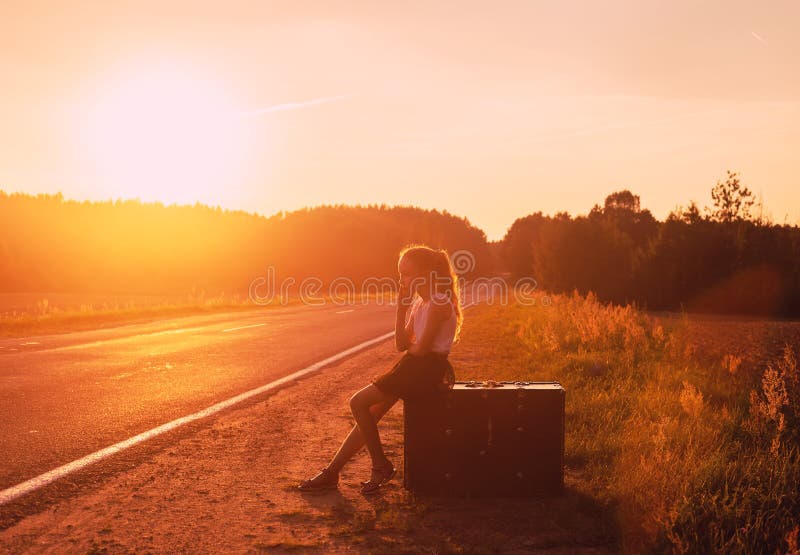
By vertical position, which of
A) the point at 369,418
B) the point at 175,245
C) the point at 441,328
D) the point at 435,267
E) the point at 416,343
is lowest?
the point at 369,418

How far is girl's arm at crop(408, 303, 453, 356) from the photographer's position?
475 centimetres

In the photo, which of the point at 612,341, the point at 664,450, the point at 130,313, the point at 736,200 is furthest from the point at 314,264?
the point at 664,450

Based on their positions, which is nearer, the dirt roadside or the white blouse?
the dirt roadside

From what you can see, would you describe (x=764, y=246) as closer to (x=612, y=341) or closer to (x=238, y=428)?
(x=612, y=341)

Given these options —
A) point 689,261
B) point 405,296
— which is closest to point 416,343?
point 405,296

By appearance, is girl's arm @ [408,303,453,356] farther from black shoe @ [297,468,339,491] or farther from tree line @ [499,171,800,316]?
tree line @ [499,171,800,316]

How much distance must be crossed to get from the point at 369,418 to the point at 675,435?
2.74 meters

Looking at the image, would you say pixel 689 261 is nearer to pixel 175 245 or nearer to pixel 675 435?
pixel 675 435

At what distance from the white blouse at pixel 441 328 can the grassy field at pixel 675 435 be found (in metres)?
1.41

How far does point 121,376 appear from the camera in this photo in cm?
987

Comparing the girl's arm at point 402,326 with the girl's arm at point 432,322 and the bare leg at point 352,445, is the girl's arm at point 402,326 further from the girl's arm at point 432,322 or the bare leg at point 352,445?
the bare leg at point 352,445

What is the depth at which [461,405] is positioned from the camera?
4.82 metres

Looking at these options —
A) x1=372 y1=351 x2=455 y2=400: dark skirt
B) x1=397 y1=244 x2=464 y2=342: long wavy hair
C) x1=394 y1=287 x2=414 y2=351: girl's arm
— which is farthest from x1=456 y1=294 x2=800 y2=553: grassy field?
x1=397 y1=244 x2=464 y2=342: long wavy hair

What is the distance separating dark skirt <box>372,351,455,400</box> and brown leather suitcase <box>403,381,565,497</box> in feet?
0.23
